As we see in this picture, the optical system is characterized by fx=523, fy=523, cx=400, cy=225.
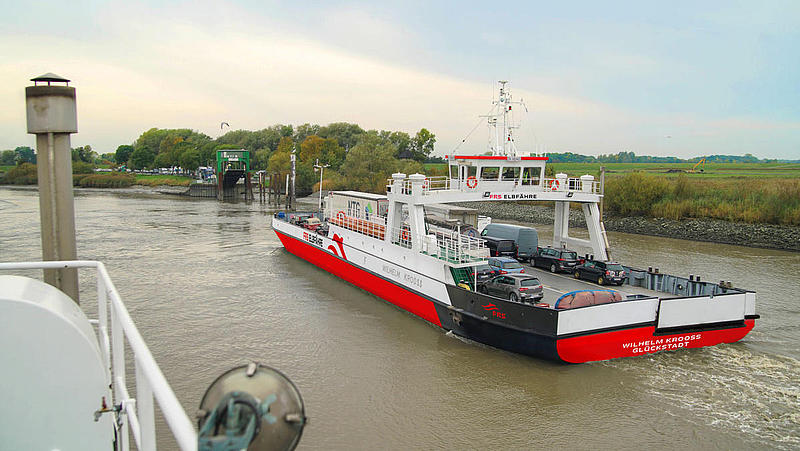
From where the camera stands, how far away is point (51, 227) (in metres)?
5.93

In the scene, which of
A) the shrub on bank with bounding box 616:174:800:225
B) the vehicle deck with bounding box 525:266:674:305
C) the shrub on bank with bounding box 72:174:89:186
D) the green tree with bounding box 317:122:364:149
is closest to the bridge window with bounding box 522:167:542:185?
the vehicle deck with bounding box 525:266:674:305

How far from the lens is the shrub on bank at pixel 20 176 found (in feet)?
274

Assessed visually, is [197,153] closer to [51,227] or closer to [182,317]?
[182,317]

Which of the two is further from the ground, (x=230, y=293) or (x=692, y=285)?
(x=692, y=285)

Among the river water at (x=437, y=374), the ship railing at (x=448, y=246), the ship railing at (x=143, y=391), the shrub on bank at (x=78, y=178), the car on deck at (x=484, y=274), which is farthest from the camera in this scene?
the shrub on bank at (x=78, y=178)

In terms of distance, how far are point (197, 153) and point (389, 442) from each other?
344 feet

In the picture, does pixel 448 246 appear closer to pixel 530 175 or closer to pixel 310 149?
pixel 530 175

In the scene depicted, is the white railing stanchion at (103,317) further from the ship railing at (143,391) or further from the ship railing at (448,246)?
the ship railing at (448,246)

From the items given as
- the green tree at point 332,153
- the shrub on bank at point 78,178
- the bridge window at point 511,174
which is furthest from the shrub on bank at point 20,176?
the bridge window at point 511,174

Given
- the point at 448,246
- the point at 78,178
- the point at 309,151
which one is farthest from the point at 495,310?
the point at 78,178

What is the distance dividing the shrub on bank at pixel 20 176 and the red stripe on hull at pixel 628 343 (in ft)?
314

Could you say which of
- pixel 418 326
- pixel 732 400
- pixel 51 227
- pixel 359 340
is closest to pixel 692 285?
pixel 732 400

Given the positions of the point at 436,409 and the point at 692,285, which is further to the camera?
the point at 692,285

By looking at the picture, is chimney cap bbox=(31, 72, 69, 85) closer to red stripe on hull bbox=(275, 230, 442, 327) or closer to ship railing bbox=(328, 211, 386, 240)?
red stripe on hull bbox=(275, 230, 442, 327)
